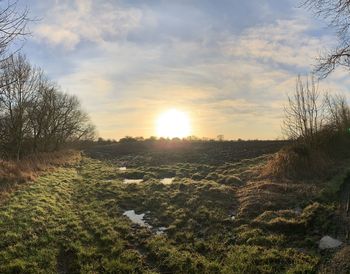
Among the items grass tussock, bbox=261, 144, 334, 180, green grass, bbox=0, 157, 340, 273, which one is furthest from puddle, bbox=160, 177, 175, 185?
grass tussock, bbox=261, 144, 334, 180

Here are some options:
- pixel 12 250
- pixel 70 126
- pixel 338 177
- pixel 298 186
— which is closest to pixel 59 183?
pixel 12 250

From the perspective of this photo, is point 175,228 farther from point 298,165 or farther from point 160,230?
point 298,165

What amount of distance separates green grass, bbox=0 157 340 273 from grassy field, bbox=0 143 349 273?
0.04 m

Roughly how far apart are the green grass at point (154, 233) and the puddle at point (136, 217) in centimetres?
29

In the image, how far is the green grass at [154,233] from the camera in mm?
11766

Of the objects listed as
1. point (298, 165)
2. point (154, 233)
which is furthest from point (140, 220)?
point (298, 165)

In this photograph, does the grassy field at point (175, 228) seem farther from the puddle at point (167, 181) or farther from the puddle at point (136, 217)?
the puddle at point (167, 181)

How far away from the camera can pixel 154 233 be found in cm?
1559

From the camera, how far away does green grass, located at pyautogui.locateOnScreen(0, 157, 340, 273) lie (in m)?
11.8

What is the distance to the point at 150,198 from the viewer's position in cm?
2139

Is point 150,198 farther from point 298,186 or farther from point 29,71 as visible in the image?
point 29,71

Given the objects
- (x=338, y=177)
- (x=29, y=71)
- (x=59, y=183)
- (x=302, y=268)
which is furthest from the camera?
(x=29, y=71)

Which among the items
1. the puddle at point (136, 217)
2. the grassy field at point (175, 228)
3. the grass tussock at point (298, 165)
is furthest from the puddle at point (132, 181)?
the grass tussock at point (298, 165)

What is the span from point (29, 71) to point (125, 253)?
107 feet
